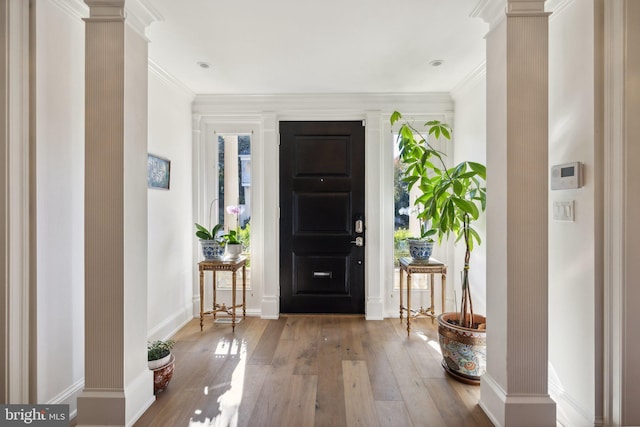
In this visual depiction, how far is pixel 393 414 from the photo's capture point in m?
1.91

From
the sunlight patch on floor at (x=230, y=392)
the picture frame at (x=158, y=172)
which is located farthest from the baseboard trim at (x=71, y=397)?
the picture frame at (x=158, y=172)

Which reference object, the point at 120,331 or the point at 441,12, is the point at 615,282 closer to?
the point at 441,12

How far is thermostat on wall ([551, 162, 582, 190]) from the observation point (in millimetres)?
1694

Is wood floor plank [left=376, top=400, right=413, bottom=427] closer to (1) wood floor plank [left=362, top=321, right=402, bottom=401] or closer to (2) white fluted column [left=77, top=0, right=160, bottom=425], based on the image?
(1) wood floor plank [left=362, top=321, right=402, bottom=401]

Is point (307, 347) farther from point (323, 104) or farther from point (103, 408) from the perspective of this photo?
point (323, 104)

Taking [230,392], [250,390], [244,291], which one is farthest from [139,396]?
[244,291]

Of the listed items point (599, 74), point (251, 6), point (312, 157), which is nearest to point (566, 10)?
point (599, 74)

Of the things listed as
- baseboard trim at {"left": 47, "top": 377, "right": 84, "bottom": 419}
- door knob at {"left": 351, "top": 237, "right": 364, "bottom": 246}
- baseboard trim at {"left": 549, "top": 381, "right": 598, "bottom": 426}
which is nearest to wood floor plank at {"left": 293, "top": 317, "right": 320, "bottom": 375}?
door knob at {"left": 351, "top": 237, "right": 364, "bottom": 246}

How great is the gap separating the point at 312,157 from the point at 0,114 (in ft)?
8.27

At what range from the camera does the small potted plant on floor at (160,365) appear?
2082 mm

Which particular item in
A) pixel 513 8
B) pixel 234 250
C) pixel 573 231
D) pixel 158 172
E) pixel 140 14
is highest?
pixel 140 14

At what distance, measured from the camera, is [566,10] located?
1.83 m

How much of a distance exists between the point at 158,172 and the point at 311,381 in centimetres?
212

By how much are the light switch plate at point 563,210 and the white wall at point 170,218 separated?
9.49 feet
